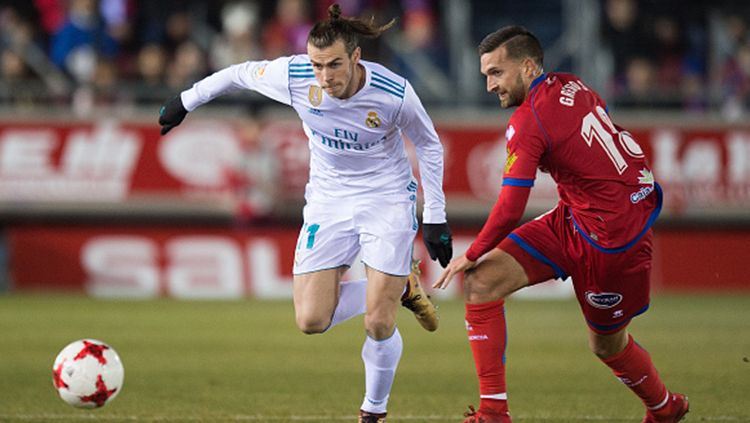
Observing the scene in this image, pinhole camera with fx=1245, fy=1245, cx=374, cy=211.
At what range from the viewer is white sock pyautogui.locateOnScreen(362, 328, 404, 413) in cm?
667

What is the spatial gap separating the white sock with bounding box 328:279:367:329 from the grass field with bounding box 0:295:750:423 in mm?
598

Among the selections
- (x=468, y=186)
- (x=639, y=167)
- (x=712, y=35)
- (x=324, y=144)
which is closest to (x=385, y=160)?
(x=324, y=144)

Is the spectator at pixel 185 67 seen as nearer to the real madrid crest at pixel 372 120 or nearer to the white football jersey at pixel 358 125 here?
the white football jersey at pixel 358 125

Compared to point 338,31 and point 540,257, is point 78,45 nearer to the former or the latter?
point 338,31

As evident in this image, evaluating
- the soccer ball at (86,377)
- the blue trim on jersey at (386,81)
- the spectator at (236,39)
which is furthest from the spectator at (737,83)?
the soccer ball at (86,377)

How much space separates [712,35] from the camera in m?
16.5

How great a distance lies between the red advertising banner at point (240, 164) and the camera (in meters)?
16.0

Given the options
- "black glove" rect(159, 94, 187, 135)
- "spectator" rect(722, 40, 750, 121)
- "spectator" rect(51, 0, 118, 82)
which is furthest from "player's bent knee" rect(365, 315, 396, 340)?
"spectator" rect(722, 40, 750, 121)

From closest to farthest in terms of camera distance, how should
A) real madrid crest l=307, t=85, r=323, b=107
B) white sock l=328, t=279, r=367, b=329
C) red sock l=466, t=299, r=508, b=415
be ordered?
red sock l=466, t=299, r=508, b=415 → real madrid crest l=307, t=85, r=323, b=107 → white sock l=328, t=279, r=367, b=329

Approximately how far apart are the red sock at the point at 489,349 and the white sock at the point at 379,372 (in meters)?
0.54

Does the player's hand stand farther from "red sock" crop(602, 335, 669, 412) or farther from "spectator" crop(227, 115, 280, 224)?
"spectator" crop(227, 115, 280, 224)

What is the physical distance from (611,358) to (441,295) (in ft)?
32.5

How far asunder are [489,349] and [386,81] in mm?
1560

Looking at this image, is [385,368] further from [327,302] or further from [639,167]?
[639,167]
